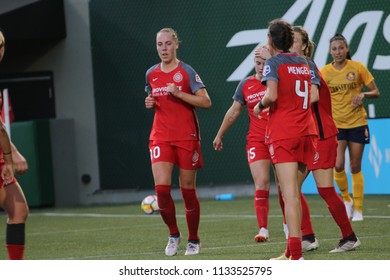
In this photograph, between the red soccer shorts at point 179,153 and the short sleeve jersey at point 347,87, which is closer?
the red soccer shorts at point 179,153

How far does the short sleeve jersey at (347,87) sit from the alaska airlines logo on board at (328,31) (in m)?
5.54

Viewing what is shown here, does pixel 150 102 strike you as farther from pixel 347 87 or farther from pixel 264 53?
pixel 347 87

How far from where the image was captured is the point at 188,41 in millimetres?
20203

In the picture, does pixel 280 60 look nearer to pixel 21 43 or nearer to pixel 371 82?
pixel 371 82

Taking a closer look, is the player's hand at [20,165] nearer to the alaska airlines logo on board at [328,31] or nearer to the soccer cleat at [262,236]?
the soccer cleat at [262,236]

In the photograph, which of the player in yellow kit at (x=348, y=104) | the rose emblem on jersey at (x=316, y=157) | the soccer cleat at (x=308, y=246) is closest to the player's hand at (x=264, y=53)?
the rose emblem on jersey at (x=316, y=157)

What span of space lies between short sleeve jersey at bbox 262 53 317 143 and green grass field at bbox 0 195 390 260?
1.32 meters

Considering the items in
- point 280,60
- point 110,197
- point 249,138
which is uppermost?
point 280,60

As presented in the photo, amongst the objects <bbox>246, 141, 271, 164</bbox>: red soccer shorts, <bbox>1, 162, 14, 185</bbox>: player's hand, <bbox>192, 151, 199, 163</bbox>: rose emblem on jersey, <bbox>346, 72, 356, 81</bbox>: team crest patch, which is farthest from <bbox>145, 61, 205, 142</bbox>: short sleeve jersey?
<bbox>346, 72, 356, 81</bbox>: team crest patch

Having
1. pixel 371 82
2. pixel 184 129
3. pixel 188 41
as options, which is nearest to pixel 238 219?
pixel 371 82

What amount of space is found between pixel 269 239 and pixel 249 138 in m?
1.14

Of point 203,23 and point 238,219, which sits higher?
point 203,23

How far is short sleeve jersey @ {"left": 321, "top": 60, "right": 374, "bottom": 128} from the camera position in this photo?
12.8 m

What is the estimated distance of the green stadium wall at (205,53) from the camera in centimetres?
→ 1855
